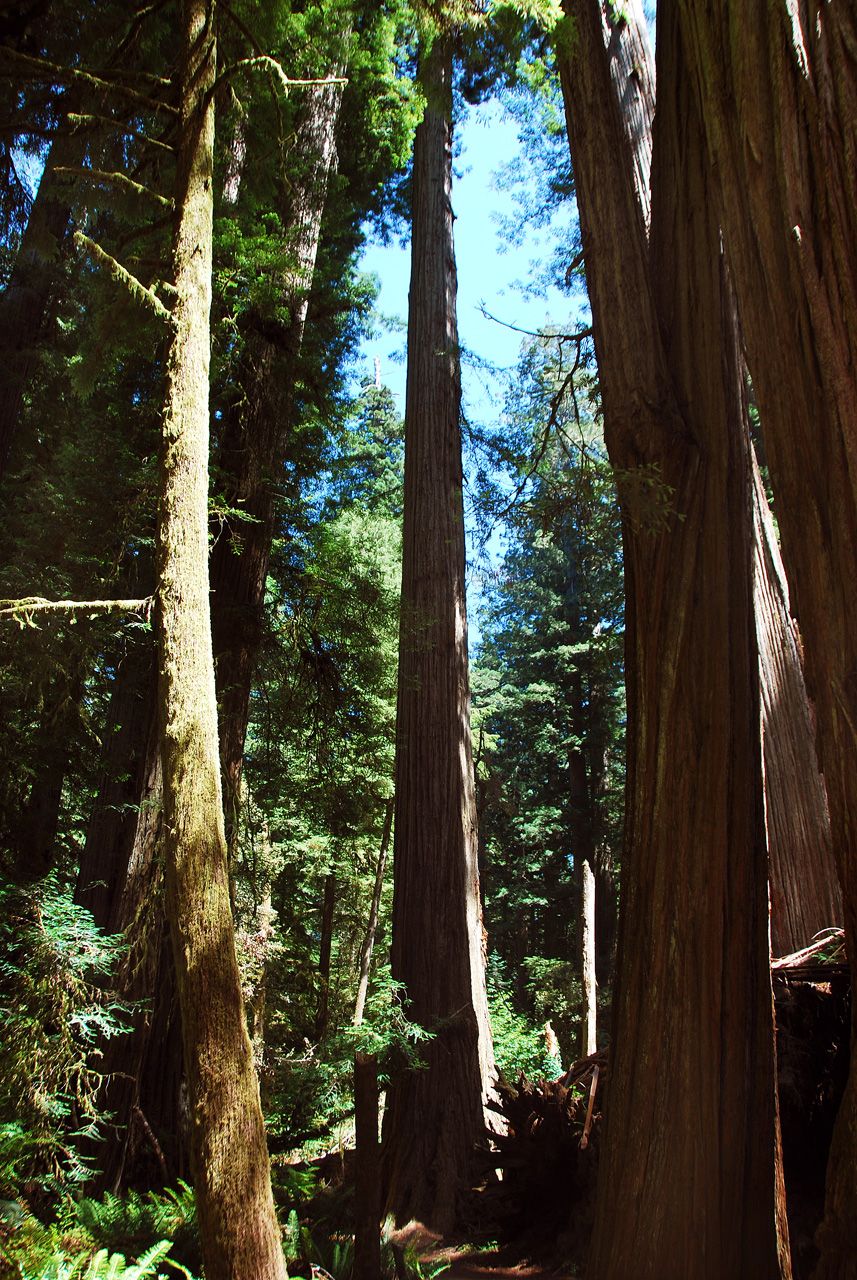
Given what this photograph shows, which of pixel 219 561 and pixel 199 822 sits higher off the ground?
pixel 219 561

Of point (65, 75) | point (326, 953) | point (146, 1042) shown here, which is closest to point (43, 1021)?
point (146, 1042)

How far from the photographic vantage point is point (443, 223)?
812cm

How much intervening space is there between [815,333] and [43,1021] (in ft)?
13.2

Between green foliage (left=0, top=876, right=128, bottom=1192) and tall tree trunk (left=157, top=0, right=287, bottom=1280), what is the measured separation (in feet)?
3.32

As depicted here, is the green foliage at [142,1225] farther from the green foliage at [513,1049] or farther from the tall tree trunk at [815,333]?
the green foliage at [513,1049]

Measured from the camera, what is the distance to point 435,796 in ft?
18.9

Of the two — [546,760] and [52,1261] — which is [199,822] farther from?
[546,760]

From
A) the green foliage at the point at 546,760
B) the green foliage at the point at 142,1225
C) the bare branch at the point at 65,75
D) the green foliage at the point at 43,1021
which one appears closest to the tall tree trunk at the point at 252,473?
the green foliage at the point at 43,1021

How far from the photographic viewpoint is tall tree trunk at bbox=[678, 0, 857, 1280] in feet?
6.65

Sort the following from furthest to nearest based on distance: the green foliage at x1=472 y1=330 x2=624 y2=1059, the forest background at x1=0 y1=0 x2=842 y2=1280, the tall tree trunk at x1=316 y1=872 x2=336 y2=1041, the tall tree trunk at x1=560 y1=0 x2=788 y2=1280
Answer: the green foliage at x1=472 y1=330 x2=624 y2=1059 → the tall tree trunk at x1=316 y1=872 x2=336 y2=1041 → the forest background at x1=0 y1=0 x2=842 y2=1280 → the tall tree trunk at x1=560 y1=0 x2=788 y2=1280

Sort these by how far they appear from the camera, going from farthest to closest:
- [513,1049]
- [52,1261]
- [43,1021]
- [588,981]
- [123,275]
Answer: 1. [588,981]
2. [513,1049]
3. [43,1021]
4. [123,275]
5. [52,1261]

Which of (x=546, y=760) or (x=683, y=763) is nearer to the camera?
(x=683, y=763)

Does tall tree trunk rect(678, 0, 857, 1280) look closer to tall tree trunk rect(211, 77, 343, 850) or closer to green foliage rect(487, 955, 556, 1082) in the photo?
tall tree trunk rect(211, 77, 343, 850)

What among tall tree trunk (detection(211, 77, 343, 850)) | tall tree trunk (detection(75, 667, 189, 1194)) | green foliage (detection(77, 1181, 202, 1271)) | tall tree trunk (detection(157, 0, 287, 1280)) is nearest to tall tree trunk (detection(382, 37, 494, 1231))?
tall tree trunk (detection(211, 77, 343, 850))
